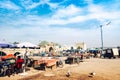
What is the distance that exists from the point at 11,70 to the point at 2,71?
0.78 m

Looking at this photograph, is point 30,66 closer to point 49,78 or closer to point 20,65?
point 20,65

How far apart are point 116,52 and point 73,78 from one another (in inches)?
1051

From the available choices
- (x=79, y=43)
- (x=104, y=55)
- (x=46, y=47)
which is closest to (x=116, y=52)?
(x=104, y=55)

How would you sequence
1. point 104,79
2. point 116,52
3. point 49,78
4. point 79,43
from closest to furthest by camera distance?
point 104,79 → point 49,78 → point 116,52 → point 79,43

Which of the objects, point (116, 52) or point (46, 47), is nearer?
point (116, 52)

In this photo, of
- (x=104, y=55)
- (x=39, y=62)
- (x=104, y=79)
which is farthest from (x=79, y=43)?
(x=104, y=79)

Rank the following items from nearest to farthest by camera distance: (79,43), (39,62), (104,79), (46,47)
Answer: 1. (104,79)
2. (39,62)
3. (46,47)
4. (79,43)

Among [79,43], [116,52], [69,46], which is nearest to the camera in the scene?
[116,52]

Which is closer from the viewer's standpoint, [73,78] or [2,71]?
[73,78]

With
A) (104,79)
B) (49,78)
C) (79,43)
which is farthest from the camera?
(79,43)

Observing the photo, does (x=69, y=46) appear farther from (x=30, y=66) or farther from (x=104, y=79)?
(x=104, y=79)

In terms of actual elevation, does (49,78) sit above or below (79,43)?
below

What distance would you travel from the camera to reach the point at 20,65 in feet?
51.4

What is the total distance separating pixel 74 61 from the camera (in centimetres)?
2462
